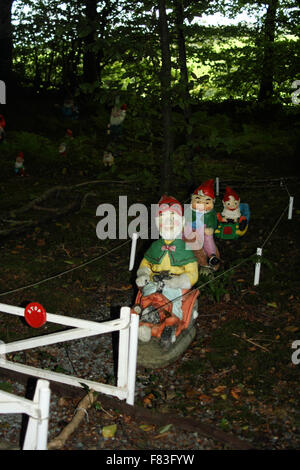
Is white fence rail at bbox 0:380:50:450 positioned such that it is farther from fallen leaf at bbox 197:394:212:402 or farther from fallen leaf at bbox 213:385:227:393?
fallen leaf at bbox 213:385:227:393

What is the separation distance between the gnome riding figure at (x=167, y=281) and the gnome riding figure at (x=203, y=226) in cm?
145

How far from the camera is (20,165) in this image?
1305 centimetres

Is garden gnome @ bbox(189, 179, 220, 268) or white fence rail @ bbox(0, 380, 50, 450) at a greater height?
garden gnome @ bbox(189, 179, 220, 268)

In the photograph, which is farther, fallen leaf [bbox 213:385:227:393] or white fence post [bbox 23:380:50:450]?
fallen leaf [bbox 213:385:227:393]

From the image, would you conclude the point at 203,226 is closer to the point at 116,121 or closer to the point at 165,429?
the point at 165,429

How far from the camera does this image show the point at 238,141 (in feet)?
49.9

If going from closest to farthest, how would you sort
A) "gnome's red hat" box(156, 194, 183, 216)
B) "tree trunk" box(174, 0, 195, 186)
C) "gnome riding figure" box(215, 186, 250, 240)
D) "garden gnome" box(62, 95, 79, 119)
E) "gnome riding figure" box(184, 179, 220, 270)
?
1. "gnome's red hat" box(156, 194, 183, 216)
2. "gnome riding figure" box(184, 179, 220, 270)
3. "tree trunk" box(174, 0, 195, 186)
4. "gnome riding figure" box(215, 186, 250, 240)
5. "garden gnome" box(62, 95, 79, 119)

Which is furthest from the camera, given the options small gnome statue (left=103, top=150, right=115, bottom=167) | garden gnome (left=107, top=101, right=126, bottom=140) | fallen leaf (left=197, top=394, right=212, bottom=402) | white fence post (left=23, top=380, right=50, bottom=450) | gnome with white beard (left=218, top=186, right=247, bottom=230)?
small gnome statue (left=103, top=150, right=115, bottom=167)

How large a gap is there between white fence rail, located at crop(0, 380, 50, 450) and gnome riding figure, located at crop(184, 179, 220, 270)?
433cm

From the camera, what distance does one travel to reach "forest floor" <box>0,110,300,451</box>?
4.80 m

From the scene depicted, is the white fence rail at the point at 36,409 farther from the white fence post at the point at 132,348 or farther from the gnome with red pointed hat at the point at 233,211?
the gnome with red pointed hat at the point at 233,211

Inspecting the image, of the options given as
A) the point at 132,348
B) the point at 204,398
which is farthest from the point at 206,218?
the point at 132,348

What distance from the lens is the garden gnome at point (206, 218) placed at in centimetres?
773

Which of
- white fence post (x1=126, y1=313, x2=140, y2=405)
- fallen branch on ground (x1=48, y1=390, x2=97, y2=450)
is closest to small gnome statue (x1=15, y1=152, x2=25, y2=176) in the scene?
fallen branch on ground (x1=48, y1=390, x2=97, y2=450)
